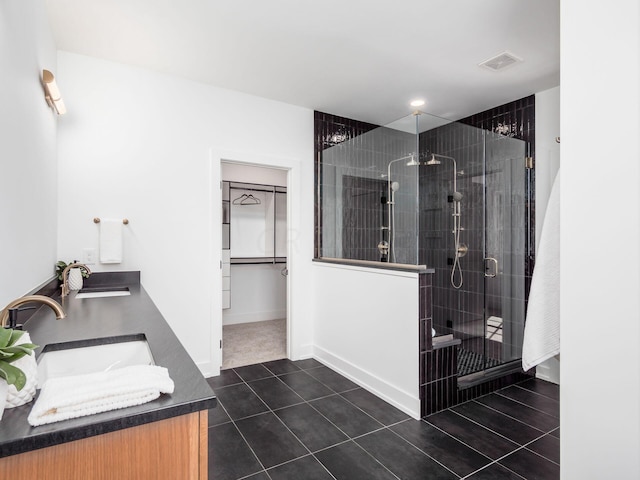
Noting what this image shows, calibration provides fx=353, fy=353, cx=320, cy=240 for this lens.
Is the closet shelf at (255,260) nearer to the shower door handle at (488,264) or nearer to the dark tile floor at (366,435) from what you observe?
the dark tile floor at (366,435)

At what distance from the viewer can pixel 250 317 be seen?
17.0ft

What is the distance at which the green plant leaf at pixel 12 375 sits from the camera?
2.27ft

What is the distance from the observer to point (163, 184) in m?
2.99

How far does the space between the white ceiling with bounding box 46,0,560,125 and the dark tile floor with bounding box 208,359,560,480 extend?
102 inches

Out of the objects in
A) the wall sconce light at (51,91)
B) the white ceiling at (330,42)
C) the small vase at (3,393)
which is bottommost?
the small vase at (3,393)

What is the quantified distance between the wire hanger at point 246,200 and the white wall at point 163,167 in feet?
5.41

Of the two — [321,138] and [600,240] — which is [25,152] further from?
[321,138]

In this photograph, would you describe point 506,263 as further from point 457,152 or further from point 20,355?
point 20,355

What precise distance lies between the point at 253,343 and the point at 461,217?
2.66 m

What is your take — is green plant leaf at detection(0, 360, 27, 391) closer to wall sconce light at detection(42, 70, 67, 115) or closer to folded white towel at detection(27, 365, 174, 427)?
folded white towel at detection(27, 365, 174, 427)

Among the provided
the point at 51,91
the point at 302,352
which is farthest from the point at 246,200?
the point at 51,91

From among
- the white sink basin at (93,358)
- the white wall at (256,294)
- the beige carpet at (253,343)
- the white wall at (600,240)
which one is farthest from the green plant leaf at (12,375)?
the white wall at (256,294)

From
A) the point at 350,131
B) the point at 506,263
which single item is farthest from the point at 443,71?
the point at 506,263

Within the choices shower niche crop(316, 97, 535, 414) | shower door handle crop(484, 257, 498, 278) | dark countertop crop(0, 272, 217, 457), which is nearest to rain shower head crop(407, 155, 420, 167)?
shower niche crop(316, 97, 535, 414)
